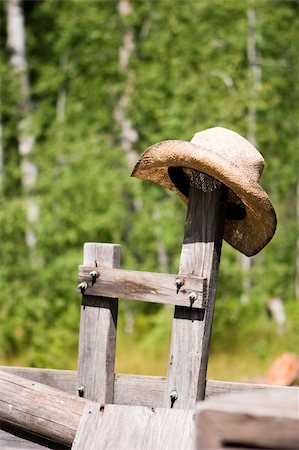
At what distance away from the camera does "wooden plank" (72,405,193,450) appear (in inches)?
125

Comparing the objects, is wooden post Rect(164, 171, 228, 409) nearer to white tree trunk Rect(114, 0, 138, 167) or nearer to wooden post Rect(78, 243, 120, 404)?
wooden post Rect(78, 243, 120, 404)

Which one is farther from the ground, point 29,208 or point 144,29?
point 144,29

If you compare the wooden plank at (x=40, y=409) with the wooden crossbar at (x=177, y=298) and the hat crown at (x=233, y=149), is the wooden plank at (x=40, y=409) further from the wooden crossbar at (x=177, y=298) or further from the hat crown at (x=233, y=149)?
the hat crown at (x=233, y=149)

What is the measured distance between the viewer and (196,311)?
3707mm

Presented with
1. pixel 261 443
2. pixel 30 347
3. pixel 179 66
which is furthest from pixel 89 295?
pixel 179 66

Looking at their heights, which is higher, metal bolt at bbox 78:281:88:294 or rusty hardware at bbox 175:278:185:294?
rusty hardware at bbox 175:278:185:294

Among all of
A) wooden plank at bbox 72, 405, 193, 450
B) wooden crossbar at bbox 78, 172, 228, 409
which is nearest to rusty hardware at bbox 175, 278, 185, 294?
wooden crossbar at bbox 78, 172, 228, 409

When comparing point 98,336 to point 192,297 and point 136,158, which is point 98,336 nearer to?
point 192,297

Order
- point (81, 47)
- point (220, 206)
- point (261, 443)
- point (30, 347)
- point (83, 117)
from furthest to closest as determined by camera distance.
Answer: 1. point (81, 47)
2. point (83, 117)
3. point (30, 347)
4. point (220, 206)
5. point (261, 443)

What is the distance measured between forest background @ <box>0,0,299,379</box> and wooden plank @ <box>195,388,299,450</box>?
731cm

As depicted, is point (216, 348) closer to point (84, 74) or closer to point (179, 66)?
point (179, 66)

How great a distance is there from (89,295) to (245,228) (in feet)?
2.25

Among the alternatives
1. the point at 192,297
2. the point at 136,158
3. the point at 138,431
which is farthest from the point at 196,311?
the point at 136,158

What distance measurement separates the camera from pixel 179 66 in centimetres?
1211
